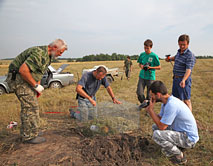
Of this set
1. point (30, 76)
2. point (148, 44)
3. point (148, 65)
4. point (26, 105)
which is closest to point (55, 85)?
point (148, 65)

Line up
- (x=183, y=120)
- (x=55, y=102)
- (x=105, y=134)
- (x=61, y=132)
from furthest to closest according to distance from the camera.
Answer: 1. (x=55, y=102)
2. (x=61, y=132)
3. (x=105, y=134)
4. (x=183, y=120)

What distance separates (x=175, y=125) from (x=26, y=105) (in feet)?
8.05

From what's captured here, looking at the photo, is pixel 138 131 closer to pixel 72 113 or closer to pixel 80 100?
pixel 80 100

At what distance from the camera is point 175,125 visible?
2.67m

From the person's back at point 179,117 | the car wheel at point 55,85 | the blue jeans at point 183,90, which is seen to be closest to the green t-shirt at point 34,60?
the person's back at point 179,117

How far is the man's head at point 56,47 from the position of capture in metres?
2.73

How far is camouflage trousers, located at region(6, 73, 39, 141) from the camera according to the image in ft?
8.95

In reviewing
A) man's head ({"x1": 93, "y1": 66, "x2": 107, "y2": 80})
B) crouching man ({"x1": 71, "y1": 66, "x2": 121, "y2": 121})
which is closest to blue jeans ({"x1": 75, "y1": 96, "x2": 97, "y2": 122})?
crouching man ({"x1": 71, "y1": 66, "x2": 121, "y2": 121})

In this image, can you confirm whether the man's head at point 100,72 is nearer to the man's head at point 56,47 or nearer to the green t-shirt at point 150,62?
the man's head at point 56,47

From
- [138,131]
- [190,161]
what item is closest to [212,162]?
[190,161]

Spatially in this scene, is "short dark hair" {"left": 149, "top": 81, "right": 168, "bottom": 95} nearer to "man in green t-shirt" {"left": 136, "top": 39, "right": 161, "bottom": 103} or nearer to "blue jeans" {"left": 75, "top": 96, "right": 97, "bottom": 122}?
"blue jeans" {"left": 75, "top": 96, "right": 97, "bottom": 122}

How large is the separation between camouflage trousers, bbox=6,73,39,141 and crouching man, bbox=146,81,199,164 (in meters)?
1.94

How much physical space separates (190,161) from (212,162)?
331 millimetres

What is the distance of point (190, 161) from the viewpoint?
266cm
